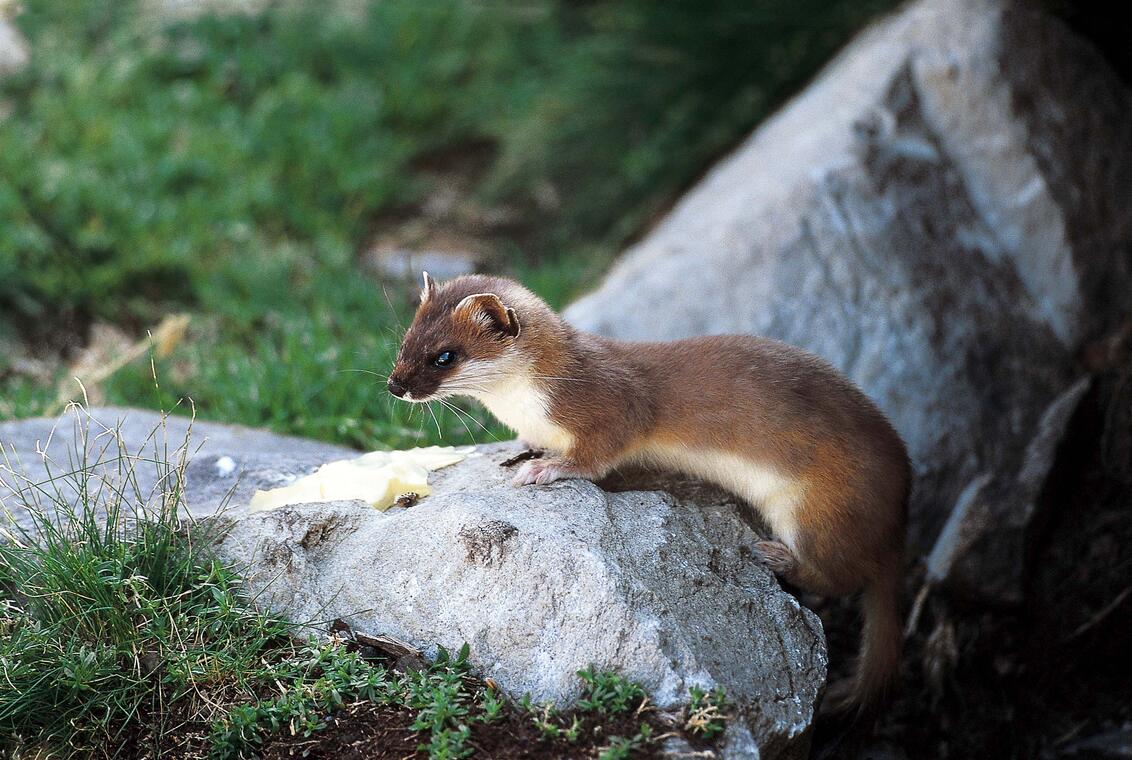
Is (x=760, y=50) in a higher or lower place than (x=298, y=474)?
higher

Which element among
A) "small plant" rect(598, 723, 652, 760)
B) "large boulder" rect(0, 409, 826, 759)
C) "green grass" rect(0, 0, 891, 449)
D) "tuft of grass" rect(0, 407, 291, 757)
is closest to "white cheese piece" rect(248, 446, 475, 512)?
"large boulder" rect(0, 409, 826, 759)

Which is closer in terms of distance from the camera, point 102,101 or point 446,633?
point 446,633

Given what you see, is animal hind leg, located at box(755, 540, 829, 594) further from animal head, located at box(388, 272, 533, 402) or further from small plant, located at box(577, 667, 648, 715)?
animal head, located at box(388, 272, 533, 402)

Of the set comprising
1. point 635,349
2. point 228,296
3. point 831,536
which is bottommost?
point 228,296

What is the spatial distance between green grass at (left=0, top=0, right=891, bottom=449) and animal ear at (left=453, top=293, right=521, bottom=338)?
1.96m

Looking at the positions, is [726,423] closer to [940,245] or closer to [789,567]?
[789,567]

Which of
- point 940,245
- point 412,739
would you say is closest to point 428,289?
point 412,739

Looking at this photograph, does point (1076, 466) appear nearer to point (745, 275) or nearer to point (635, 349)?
point (745, 275)

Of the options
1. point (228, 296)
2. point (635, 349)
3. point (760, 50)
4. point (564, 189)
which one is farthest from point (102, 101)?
point (635, 349)

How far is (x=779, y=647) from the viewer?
124 inches

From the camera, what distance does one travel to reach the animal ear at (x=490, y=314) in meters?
3.60

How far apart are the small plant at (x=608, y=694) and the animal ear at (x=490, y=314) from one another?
1.16 metres

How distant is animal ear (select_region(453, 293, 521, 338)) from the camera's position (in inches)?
142

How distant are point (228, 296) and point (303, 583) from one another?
3905mm
